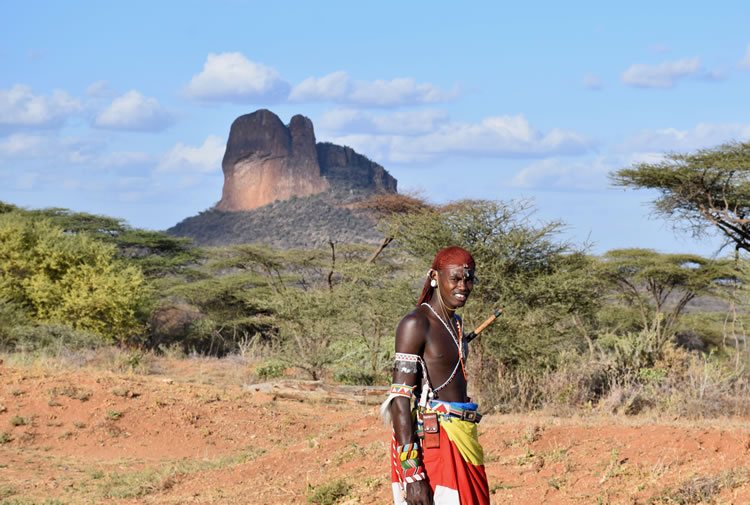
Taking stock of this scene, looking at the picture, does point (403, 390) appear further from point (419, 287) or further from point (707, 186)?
point (707, 186)

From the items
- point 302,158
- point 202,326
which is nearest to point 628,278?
point 202,326

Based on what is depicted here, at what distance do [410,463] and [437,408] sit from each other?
0.29 m

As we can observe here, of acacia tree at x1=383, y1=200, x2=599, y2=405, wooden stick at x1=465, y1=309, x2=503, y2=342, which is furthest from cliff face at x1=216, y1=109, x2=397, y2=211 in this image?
wooden stick at x1=465, y1=309, x2=503, y2=342

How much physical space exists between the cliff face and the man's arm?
61113mm

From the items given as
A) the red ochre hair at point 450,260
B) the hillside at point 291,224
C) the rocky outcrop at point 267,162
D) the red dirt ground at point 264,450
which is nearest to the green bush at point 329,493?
the red dirt ground at point 264,450

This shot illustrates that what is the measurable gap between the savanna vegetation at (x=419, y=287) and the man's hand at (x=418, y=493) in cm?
744

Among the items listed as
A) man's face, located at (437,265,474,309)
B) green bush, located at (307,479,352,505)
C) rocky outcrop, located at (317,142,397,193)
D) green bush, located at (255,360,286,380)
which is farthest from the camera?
rocky outcrop, located at (317,142,397,193)

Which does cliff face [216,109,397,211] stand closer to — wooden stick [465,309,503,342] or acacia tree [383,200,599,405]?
acacia tree [383,200,599,405]

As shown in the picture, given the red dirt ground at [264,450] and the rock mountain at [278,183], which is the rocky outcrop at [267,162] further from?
the red dirt ground at [264,450]

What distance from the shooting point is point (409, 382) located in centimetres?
445

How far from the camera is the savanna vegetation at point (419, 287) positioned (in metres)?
13.7

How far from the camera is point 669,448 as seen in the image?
773 cm

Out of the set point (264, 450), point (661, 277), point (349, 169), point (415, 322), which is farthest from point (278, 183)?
point (415, 322)

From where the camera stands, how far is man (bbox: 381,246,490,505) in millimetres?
4395
